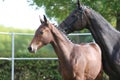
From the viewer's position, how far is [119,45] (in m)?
5.24

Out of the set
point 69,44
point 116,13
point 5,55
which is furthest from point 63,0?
point 69,44

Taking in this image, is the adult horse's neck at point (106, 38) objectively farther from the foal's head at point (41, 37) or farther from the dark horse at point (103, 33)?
the foal's head at point (41, 37)

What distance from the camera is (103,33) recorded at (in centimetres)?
541

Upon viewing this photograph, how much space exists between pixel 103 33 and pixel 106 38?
0.09 m

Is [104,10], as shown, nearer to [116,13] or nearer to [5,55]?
[116,13]

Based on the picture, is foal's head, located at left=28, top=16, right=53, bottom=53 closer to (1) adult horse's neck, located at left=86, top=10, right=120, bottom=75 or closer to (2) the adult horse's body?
(2) the adult horse's body

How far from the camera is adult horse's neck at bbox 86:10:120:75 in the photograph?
17.1 feet

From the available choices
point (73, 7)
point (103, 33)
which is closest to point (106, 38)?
point (103, 33)

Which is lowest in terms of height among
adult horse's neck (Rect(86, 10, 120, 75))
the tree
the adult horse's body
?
the tree

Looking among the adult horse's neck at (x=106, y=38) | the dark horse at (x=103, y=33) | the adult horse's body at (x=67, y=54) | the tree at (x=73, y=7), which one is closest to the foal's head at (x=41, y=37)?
the adult horse's body at (x=67, y=54)

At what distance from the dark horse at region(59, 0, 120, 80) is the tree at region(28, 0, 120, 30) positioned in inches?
215

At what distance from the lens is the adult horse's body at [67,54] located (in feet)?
20.3

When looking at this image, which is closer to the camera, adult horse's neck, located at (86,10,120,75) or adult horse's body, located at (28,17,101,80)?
adult horse's neck, located at (86,10,120,75)

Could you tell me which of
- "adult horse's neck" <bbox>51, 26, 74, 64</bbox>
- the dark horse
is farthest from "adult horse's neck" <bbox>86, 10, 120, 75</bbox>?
"adult horse's neck" <bbox>51, 26, 74, 64</bbox>
